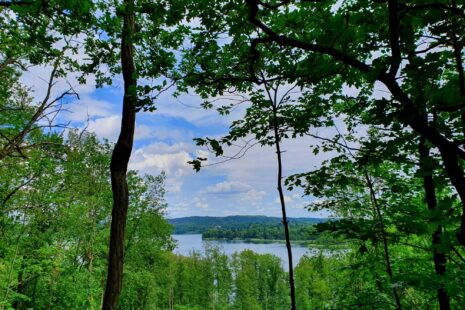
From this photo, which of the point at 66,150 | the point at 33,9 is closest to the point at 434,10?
the point at 33,9

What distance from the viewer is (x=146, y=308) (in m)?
30.4

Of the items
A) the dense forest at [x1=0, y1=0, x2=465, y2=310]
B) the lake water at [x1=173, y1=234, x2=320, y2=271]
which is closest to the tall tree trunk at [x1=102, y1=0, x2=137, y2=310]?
the dense forest at [x1=0, y1=0, x2=465, y2=310]

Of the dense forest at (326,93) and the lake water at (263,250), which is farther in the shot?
the lake water at (263,250)

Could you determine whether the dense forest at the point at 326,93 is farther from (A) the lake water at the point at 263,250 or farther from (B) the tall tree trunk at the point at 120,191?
(A) the lake water at the point at 263,250

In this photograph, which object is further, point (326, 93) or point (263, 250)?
point (263, 250)

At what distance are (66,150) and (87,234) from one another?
1335 cm

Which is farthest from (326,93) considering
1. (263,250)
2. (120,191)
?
(263,250)

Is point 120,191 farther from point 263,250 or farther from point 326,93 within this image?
point 263,250

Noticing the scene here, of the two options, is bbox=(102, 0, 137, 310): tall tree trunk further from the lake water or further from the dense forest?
the lake water

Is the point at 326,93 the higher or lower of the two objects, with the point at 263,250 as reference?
higher

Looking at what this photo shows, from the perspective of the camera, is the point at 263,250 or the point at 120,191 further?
the point at 263,250

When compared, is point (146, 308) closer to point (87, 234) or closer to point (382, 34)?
point (87, 234)

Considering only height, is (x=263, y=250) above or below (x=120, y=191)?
below

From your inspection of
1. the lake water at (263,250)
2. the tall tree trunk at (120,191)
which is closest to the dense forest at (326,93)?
the tall tree trunk at (120,191)
